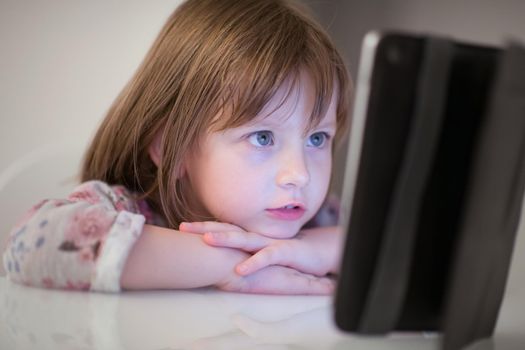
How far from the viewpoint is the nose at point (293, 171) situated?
948 mm

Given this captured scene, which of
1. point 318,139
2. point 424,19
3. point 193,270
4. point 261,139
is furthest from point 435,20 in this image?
point 193,270

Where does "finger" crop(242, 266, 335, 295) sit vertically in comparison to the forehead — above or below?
below

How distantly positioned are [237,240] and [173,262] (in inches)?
4.1

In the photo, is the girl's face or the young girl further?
the girl's face

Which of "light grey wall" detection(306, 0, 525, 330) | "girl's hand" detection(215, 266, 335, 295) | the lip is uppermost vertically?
"light grey wall" detection(306, 0, 525, 330)

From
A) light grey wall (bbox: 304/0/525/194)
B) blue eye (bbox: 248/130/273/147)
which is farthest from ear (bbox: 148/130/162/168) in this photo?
light grey wall (bbox: 304/0/525/194)

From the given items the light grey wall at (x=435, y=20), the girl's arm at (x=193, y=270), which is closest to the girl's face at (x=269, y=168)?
the girl's arm at (x=193, y=270)

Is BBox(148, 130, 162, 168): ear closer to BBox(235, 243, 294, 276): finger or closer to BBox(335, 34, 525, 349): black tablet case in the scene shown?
BBox(235, 243, 294, 276): finger

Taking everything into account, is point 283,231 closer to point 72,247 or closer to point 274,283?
point 274,283

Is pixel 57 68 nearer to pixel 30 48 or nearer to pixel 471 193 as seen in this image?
pixel 30 48

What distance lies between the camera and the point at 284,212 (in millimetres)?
1007

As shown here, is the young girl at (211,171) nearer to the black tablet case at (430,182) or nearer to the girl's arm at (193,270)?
the girl's arm at (193,270)

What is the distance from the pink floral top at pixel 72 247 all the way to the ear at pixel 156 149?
0.25 m

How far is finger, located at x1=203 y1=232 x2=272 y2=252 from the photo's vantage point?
0.87 meters
